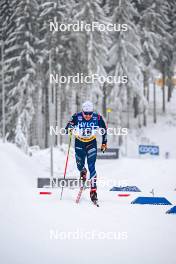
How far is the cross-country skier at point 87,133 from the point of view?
7848 millimetres

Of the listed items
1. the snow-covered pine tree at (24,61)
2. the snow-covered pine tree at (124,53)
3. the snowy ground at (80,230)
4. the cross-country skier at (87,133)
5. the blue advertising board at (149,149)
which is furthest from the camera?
the snow-covered pine tree at (124,53)

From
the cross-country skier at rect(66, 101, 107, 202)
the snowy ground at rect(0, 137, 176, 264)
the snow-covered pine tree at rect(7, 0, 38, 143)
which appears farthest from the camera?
the snow-covered pine tree at rect(7, 0, 38, 143)

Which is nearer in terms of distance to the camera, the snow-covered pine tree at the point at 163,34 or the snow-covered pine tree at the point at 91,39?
the snow-covered pine tree at the point at 91,39

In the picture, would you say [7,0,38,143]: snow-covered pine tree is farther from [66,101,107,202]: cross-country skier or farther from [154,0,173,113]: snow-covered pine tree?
[66,101,107,202]: cross-country skier

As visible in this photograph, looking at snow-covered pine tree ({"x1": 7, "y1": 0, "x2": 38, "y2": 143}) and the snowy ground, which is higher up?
snow-covered pine tree ({"x1": 7, "y1": 0, "x2": 38, "y2": 143})

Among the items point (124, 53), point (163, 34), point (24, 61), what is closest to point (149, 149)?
point (124, 53)

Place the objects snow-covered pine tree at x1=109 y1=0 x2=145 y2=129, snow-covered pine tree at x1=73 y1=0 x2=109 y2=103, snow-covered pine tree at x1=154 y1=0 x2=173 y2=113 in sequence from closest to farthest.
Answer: snow-covered pine tree at x1=73 y1=0 x2=109 y2=103 → snow-covered pine tree at x1=109 y1=0 x2=145 y2=129 → snow-covered pine tree at x1=154 y1=0 x2=173 y2=113

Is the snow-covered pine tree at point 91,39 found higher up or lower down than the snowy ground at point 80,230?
higher up

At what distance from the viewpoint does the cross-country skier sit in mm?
7848

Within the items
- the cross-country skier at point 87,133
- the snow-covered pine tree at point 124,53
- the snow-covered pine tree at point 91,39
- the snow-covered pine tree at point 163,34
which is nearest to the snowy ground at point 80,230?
the cross-country skier at point 87,133

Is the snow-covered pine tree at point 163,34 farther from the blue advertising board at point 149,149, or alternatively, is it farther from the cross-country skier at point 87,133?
the cross-country skier at point 87,133

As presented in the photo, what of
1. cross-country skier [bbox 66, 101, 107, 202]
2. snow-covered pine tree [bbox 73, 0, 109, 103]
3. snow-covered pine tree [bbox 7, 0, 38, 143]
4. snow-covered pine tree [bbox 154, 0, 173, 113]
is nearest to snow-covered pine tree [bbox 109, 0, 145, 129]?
snow-covered pine tree [bbox 73, 0, 109, 103]

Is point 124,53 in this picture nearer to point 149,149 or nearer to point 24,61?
point 24,61

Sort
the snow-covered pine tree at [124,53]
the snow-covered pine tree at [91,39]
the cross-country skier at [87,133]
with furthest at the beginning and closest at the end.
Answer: the snow-covered pine tree at [124,53]
the snow-covered pine tree at [91,39]
the cross-country skier at [87,133]
